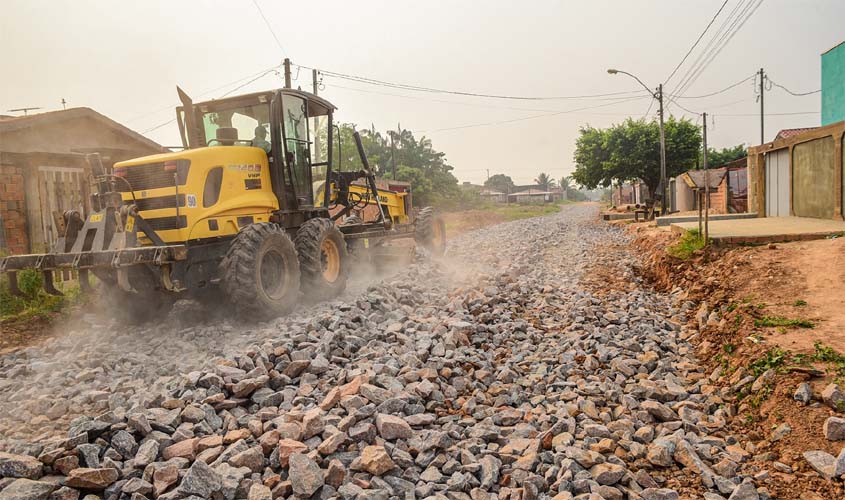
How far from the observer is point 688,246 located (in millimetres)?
10195

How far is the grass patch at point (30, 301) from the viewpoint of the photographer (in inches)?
335

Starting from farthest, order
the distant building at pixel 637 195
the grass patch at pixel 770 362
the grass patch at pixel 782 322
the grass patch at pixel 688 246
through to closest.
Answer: the distant building at pixel 637 195 → the grass patch at pixel 688 246 → the grass patch at pixel 782 322 → the grass patch at pixel 770 362

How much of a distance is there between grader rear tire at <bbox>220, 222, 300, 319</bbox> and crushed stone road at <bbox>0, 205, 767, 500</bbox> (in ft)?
1.10

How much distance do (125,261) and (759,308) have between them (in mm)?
7405

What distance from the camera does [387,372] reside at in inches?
203

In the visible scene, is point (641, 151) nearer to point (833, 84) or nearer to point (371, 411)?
point (833, 84)

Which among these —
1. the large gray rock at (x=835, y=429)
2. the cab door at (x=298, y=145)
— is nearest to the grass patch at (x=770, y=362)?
the large gray rock at (x=835, y=429)

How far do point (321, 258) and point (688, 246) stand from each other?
22.6 feet

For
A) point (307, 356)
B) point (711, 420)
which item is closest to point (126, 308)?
point (307, 356)

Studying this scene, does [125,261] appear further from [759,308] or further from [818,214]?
[818,214]

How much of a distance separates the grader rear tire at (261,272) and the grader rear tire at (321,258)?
344 millimetres

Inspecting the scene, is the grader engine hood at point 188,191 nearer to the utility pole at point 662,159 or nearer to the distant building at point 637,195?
the utility pole at point 662,159

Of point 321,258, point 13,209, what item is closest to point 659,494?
point 321,258

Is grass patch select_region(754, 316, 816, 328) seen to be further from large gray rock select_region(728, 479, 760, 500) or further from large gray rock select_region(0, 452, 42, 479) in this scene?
large gray rock select_region(0, 452, 42, 479)
